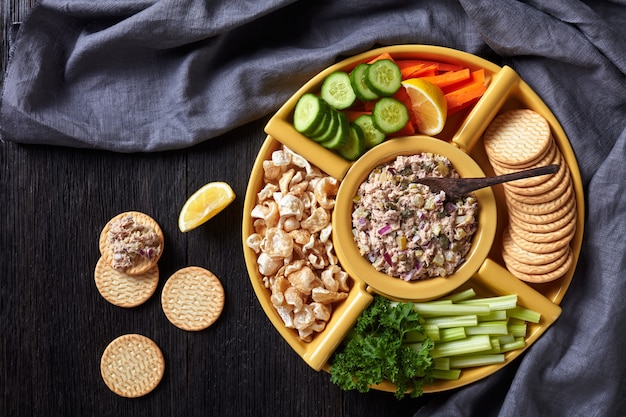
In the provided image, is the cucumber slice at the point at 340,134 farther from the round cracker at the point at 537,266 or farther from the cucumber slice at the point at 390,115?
the round cracker at the point at 537,266

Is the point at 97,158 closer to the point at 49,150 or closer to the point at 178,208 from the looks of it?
the point at 49,150

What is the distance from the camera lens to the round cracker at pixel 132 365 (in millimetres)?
3633

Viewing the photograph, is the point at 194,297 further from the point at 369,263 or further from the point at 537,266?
the point at 537,266

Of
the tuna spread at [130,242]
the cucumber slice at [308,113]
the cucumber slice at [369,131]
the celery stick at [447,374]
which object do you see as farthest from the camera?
the tuna spread at [130,242]

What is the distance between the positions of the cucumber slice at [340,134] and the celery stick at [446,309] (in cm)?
90

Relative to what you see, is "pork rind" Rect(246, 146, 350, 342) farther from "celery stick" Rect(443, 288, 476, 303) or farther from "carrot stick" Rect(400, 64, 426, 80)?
"carrot stick" Rect(400, 64, 426, 80)

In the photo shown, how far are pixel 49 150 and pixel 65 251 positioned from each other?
1.93ft

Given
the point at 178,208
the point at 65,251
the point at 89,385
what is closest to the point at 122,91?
the point at 178,208

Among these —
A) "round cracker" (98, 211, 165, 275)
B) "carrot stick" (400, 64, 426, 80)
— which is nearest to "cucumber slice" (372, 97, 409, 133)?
"carrot stick" (400, 64, 426, 80)

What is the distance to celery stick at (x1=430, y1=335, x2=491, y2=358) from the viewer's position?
10.7 ft

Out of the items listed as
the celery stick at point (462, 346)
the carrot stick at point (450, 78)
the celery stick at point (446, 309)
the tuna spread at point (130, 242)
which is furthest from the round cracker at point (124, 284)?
the carrot stick at point (450, 78)

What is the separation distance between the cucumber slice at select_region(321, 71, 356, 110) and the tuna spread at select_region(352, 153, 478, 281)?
376mm

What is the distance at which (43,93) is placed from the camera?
353cm

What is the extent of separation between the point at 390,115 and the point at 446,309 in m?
1.03
